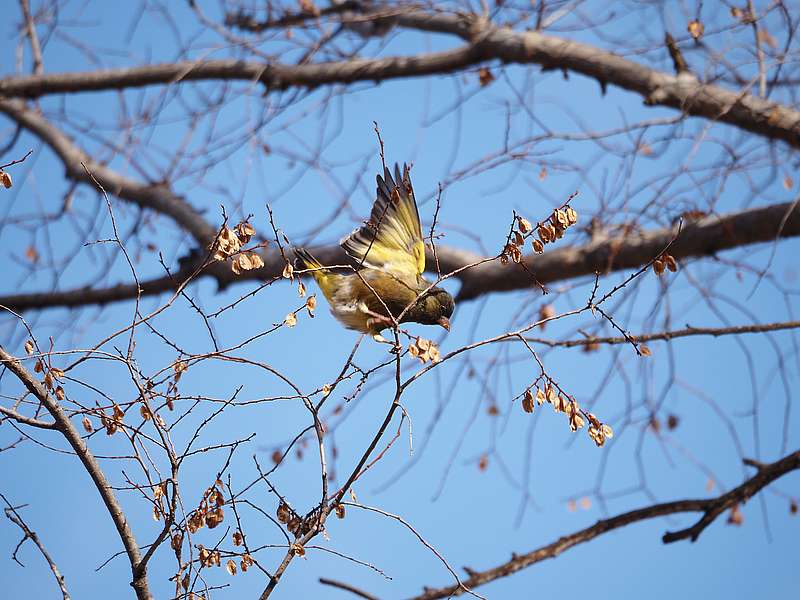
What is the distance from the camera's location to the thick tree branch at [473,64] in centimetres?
418

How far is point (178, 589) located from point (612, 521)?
1.78 metres

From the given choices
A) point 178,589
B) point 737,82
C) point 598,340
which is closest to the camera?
point 178,589

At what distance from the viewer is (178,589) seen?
2070 millimetres

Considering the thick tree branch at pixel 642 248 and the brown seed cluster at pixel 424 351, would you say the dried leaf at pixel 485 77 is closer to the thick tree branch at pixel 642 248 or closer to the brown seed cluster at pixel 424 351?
the thick tree branch at pixel 642 248

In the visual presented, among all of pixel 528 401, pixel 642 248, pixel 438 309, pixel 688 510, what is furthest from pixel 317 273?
pixel 528 401

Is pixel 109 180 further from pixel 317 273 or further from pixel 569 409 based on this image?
pixel 569 409

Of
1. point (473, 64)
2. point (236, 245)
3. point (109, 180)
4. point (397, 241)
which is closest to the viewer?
point (236, 245)

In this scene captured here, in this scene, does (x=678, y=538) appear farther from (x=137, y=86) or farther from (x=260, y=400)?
(x=137, y=86)

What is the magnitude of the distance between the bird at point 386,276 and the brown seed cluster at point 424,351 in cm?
168

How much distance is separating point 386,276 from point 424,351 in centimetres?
196

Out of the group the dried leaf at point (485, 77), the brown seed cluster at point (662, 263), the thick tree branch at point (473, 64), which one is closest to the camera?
the brown seed cluster at point (662, 263)

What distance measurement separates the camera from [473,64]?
4.86 m

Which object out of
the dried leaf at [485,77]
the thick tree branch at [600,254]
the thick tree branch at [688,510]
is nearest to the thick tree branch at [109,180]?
the thick tree branch at [600,254]

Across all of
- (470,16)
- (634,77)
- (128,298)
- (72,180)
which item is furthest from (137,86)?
(634,77)
